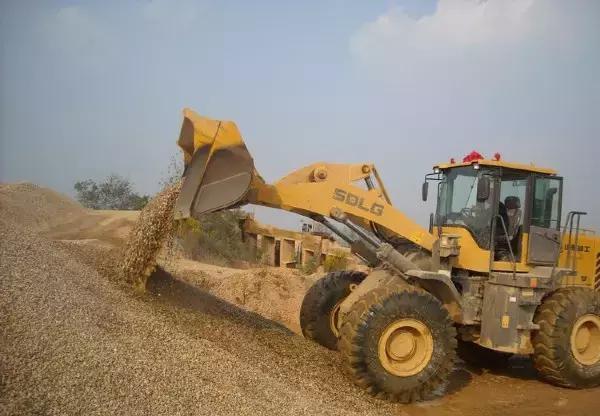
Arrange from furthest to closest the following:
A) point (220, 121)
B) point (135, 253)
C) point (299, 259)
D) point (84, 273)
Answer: point (299, 259) < point (135, 253) < point (84, 273) < point (220, 121)

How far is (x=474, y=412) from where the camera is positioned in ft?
18.6

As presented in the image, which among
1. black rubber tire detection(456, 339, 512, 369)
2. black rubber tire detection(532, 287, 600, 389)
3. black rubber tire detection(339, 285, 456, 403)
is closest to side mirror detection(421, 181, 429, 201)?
black rubber tire detection(339, 285, 456, 403)

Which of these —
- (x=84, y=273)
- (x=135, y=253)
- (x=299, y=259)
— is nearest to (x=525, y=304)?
(x=135, y=253)

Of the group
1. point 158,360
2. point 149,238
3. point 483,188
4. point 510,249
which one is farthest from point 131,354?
point 510,249

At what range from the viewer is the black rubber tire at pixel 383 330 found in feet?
17.5

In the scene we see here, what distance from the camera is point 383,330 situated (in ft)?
17.8

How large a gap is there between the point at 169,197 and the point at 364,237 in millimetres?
2406

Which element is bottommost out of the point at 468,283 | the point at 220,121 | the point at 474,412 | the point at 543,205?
the point at 474,412

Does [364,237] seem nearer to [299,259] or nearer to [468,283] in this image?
[468,283]

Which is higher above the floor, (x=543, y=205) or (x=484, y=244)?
(x=543, y=205)

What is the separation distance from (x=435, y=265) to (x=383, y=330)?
1348 mm

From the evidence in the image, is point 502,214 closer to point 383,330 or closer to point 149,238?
point 383,330

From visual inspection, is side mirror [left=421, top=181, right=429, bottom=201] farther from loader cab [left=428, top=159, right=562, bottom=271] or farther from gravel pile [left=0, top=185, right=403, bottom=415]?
gravel pile [left=0, top=185, right=403, bottom=415]

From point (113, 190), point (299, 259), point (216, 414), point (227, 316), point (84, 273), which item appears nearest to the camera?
point (216, 414)
